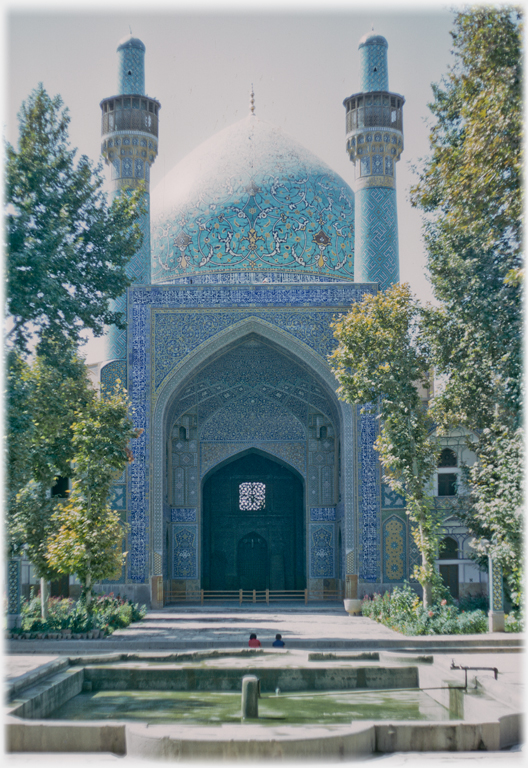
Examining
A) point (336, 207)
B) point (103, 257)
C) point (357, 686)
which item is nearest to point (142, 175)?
point (336, 207)

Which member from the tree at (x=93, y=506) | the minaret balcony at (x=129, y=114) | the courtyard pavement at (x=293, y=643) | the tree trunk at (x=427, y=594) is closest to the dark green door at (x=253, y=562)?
the courtyard pavement at (x=293, y=643)

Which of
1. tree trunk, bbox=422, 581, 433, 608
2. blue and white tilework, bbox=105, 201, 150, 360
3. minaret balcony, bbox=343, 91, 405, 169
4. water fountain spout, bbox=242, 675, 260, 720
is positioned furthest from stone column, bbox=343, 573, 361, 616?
minaret balcony, bbox=343, 91, 405, 169

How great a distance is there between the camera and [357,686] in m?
8.02

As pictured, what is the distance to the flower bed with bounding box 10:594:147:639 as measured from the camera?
402 inches

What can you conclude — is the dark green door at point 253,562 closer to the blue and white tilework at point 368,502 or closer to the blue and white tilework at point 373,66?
the blue and white tilework at point 368,502

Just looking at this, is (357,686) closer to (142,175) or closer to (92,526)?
(92,526)

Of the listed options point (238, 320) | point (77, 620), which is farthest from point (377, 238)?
point (77, 620)

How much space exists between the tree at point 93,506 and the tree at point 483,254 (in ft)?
14.9

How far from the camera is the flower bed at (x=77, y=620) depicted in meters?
10.2

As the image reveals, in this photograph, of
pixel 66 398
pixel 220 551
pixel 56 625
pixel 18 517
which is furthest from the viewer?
pixel 220 551

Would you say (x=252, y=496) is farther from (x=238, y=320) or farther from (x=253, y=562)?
(x=238, y=320)

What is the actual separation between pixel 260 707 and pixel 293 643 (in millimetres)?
2642

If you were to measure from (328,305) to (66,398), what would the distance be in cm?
521

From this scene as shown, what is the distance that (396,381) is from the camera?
11570 millimetres
